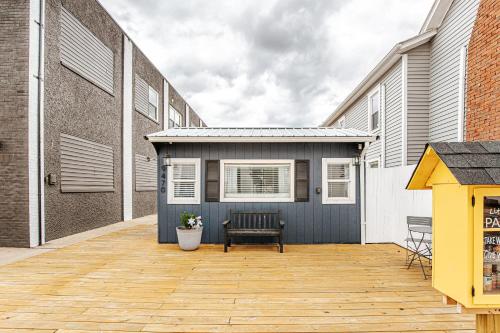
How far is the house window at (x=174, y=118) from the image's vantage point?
1923 centimetres

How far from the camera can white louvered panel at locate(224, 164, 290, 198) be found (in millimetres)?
7750

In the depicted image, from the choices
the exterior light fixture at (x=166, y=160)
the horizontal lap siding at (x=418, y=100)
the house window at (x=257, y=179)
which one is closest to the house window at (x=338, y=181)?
the house window at (x=257, y=179)

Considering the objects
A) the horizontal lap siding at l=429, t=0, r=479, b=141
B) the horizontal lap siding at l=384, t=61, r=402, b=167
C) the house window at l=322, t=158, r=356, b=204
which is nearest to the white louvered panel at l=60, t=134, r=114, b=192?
the house window at l=322, t=158, r=356, b=204

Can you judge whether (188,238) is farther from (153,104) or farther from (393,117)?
(153,104)

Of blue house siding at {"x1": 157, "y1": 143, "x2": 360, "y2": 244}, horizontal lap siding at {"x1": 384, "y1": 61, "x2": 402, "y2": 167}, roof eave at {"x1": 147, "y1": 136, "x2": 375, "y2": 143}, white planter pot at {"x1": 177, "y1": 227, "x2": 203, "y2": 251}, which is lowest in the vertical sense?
white planter pot at {"x1": 177, "y1": 227, "x2": 203, "y2": 251}

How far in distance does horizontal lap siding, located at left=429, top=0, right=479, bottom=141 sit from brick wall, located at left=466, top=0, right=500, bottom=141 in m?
0.64

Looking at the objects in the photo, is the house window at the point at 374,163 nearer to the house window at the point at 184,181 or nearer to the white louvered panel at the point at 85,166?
the house window at the point at 184,181

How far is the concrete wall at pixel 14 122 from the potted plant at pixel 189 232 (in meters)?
3.83

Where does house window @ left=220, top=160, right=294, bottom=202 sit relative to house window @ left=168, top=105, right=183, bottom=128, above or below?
below

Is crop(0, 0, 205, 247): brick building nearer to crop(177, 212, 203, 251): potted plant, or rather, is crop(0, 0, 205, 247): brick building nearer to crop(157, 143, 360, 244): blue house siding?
crop(157, 143, 360, 244): blue house siding

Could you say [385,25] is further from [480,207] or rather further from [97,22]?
[480,207]

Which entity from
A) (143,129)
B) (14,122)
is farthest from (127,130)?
(14,122)

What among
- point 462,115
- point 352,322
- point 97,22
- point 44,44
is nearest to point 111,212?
point 44,44

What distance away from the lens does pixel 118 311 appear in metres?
3.68
